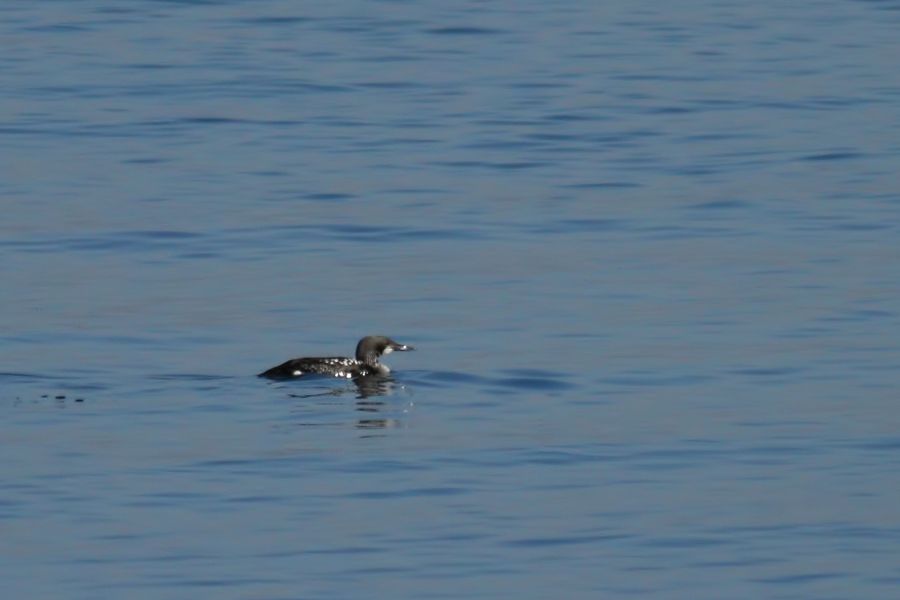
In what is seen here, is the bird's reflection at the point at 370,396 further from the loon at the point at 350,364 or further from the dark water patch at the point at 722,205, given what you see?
the dark water patch at the point at 722,205

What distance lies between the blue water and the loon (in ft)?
0.45

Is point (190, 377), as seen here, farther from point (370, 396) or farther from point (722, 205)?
point (722, 205)

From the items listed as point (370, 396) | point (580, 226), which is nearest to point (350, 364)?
point (370, 396)

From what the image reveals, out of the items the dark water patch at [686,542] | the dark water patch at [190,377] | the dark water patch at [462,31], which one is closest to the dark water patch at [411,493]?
the dark water patch at [686,542]

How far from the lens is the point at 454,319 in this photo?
19.2 meters

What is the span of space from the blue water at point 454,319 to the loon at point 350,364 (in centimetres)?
14

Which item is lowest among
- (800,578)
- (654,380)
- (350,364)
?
(800,578)

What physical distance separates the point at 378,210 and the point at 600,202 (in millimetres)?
2115

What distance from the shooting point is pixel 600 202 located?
2408cm

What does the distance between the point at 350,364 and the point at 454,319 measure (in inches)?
69.8

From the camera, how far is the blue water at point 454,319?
12.9m

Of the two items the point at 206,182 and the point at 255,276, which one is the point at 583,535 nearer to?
the point at 255,276

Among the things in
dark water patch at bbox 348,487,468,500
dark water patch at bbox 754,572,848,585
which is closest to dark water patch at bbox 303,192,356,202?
dark water patch at bbox 348,487,468,500

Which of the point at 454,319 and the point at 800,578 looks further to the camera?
the point at 454,319
